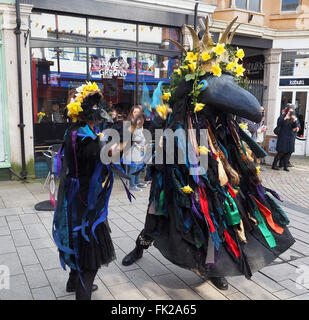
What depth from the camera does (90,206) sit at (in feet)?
7.95

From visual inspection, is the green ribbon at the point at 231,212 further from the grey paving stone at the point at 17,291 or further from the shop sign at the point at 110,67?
the shop sign at the point at 110,67

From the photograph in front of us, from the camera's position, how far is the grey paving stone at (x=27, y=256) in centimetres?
344

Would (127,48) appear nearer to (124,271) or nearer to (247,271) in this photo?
(124,271)

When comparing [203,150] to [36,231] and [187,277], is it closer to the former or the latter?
[187,277]

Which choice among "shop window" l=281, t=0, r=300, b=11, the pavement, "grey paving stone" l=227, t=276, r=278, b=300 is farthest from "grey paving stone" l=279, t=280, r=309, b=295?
"shop window" l=281, t=0, r=300, b=11

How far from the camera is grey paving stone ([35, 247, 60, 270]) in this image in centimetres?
337

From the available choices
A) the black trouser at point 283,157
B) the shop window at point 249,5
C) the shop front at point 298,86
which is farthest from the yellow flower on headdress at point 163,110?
the shop front at point 298,86

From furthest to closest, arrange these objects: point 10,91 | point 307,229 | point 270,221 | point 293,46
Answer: point 293,46
point 10,91
point 307,229
point 270,221

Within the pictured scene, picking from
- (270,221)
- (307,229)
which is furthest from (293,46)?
(270,221)

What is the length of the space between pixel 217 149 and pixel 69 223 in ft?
4.33

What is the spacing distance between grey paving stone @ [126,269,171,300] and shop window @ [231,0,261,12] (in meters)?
9.98

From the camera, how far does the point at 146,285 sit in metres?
3.05

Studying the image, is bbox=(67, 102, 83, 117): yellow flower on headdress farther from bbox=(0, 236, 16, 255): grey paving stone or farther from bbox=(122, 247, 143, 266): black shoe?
bbox=(0, 236, 16, 255): grey paving stone

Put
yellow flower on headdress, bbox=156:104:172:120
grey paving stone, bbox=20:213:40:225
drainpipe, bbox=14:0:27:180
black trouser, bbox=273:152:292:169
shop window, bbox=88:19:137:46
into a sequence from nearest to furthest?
yellow flower on headdress, bbox=156:104:172:120
grey paving stone, bbox=20:213:40:225
drainpipe, bbox=14:0:27:180
shop window, bbox=88:19:137:46
black trouser, bbox=273:152:292:169
